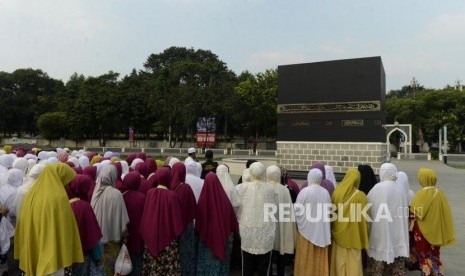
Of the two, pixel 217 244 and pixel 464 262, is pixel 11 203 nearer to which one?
pixel 217 244

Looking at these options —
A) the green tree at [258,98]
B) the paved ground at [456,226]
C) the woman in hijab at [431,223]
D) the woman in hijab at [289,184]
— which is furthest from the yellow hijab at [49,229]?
the green tree at [258,98]

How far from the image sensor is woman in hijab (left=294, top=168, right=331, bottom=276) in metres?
4.02

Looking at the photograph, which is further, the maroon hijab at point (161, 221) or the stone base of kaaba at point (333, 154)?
the stone base of kaaba at point (333, 154)

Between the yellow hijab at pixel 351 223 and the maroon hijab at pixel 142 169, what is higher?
the maroon hijab at pixel 142 169

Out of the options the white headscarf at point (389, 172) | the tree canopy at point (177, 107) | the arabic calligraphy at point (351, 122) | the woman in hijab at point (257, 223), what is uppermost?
the tree canopy at point (177, 107)

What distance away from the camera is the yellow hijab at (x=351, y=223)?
13.1 feet

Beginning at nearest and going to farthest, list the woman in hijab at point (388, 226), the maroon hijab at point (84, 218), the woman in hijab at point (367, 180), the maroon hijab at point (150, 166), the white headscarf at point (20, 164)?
1. the maroon hijab at point (84, 218)
2. the woman in hijab at point (388, 226)
3. the woman in hijab at point (367, 180)
4. the white headscarf at point (20, 164)
5. the maroon hijab at point (150, 166)

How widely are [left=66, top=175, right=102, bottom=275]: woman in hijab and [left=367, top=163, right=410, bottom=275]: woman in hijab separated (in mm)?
2911

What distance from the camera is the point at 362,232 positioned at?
4.07 metres

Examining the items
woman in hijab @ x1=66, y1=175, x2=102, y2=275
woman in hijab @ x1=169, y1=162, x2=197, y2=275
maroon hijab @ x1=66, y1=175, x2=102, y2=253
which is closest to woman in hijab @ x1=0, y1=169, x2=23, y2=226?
woman in hijab @ x1=66, y1=175, x2=102, y2=275

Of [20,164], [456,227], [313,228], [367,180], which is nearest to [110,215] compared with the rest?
[313,228]

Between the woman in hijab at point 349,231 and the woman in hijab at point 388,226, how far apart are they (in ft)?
0.64

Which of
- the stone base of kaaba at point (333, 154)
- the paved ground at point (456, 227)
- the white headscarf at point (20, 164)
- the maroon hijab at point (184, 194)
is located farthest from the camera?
the stone base of kaaba at point (333, 154)

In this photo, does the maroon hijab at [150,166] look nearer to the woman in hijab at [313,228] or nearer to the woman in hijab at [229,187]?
the woman in hijab at [229,187]
